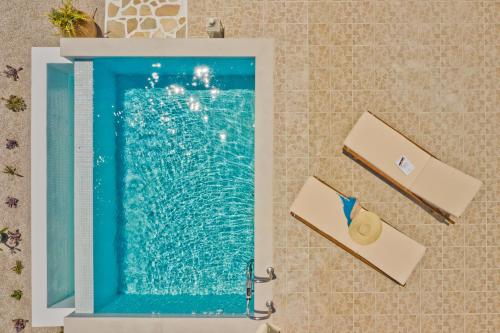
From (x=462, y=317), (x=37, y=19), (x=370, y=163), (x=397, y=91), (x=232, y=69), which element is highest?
(x=37, y=19)

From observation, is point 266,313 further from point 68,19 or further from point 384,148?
point 68,19

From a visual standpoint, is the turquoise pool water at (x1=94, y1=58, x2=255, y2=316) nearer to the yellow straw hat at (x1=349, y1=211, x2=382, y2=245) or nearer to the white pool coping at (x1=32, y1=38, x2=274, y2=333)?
the white pool coping at (x1=32, y1=38, x2=274, y2=333)

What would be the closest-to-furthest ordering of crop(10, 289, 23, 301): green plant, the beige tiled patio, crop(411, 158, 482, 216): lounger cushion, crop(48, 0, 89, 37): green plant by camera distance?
crop(411, 158, 482, 216): lounger cushion, crop(48, 0, 89, 37): green plant, the beige tiled patio, crop(10, 289, 23, 301): green plant

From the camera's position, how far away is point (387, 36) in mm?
3484

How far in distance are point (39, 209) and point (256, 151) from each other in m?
2.10

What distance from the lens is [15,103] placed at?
3680 millimetres

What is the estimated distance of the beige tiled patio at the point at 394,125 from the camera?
347 centimetres

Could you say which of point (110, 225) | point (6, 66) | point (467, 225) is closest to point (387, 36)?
point (467, 225)

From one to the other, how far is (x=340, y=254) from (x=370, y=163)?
35.8 inches

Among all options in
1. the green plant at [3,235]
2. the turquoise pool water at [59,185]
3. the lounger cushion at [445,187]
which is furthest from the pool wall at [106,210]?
the lounger cushion at [445,187]

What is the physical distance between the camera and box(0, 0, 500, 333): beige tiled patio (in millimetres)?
3471

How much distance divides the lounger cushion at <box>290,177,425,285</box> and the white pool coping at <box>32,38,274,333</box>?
39 centimetres

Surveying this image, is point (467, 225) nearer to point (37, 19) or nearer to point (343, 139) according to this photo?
point (343, 139)

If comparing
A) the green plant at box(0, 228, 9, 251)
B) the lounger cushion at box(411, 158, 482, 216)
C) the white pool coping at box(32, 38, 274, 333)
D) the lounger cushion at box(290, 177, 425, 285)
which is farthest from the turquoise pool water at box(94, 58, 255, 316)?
the lounger cushion at box(411, 158, 482, 216)
